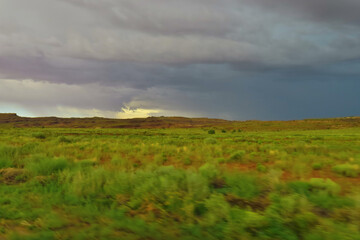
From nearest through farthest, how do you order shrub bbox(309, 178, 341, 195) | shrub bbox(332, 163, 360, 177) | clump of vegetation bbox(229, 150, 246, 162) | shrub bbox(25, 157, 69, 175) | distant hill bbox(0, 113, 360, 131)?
1. shrub bbox(309, 178, 341, 195)
2. shrub bbox(332, 163, 360, 177)
3. shrub bbox(25, 157, 69, 175)
4. clump of vegetation bbox(229, 150, 246, 162)
5. distant hill bbox(0, 113, 360, 131)

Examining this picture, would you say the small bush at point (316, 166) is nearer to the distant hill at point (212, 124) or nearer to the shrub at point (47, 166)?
the shrub at point (47, 166)

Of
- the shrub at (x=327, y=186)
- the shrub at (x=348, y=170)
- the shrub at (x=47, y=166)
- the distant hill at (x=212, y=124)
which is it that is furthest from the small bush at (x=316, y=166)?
the distant hill at (x=212, y=124)

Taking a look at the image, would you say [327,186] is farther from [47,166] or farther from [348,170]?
[47,166]

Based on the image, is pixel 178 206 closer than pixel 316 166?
Yes

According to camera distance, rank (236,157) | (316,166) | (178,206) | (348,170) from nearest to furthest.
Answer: (178,206) → (348,170) → (316,166) → (236,157)

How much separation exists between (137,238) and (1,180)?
843 centimetres

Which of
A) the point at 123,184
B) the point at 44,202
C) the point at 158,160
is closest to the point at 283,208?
the point at 123,184

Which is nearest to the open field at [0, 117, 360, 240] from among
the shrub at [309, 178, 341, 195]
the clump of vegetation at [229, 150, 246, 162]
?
the shrub at [309, 178, 341, 195]

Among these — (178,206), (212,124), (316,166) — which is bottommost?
(178,206)

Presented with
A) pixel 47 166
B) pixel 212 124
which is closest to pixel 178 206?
pixel 47 166

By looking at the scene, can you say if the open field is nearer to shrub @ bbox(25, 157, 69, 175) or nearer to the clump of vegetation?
shrub @ bbox(25, 157, 69, 175)

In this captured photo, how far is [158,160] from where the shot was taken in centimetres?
1559

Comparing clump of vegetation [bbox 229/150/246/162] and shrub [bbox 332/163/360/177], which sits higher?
shrub [bbox 332/163/360/177]

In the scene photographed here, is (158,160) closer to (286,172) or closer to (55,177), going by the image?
(55,177)
